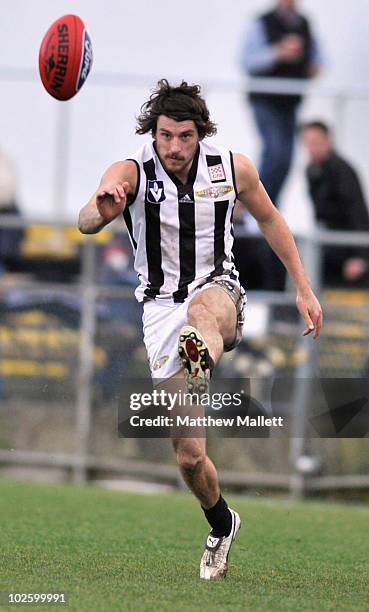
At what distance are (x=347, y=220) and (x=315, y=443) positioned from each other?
6.44ft

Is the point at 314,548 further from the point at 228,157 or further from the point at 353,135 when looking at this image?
the point at 353,135

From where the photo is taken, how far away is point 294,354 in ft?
36.8

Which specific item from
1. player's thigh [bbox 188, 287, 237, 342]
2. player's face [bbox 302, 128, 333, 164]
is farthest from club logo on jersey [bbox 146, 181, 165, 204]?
player's face [bbox 302, 128, 333, 164]

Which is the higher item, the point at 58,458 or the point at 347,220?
the point at 347,220

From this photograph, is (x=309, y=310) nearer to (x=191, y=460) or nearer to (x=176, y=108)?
(x=191, y=460)

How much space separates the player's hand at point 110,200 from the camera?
5.99 m

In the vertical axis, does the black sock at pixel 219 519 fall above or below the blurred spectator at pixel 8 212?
below

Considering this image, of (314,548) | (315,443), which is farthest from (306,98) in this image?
(314,548)

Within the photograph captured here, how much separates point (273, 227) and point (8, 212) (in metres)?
5.77

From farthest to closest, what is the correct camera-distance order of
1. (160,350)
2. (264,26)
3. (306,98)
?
(264,26)
(306,98)
(160,350)

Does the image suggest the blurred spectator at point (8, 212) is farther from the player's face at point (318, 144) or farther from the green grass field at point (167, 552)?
the player's face at point (318, 144)

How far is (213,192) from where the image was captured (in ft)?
22.1

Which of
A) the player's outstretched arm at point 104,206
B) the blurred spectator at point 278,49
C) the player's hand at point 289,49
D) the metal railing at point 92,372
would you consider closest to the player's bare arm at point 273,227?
the player's outstretched arm at point 104,206

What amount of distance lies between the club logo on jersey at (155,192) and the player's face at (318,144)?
516 cm
